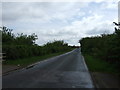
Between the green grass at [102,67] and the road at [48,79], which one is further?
the green grass at [102,67]

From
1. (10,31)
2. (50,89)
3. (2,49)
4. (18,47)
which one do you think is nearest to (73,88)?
(50,89)

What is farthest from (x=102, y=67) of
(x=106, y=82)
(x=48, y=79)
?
(x=106, y=82)

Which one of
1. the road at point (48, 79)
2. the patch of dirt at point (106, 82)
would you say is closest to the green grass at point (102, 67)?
the road at point (48, 79)

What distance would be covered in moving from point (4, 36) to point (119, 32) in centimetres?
2706

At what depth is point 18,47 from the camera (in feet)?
112

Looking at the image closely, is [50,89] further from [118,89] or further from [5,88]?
[118,89]

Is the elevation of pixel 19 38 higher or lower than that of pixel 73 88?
higher

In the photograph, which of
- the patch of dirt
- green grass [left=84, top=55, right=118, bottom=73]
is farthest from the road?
green grass [left=84, top=55, right=118, bottom=73]

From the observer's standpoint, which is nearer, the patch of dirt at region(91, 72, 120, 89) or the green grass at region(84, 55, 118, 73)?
the patch of dirt at region(91, 72, 120, 89)

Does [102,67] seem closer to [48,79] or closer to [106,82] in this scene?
[48,79]

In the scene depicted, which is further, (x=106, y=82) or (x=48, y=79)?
(x=48, y=79)

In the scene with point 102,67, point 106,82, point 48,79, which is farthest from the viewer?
point 102,67

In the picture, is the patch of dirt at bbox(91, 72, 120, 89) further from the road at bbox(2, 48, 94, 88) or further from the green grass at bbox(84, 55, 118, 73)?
the green grass at bbox(84, 55, 118, 73)

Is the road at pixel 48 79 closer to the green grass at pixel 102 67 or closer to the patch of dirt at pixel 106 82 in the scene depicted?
the patch of dirt at pixel 106 82
